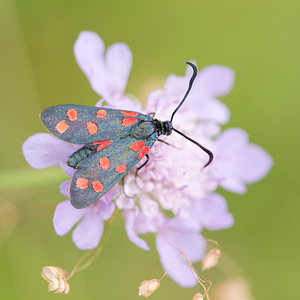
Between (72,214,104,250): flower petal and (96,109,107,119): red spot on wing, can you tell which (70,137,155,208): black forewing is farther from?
(72,214,104,250): flower petal

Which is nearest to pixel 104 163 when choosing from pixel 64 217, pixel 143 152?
pixel 143 152

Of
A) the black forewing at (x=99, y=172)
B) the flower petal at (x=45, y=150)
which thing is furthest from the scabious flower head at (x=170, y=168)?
the black forewing at (x=99, y=172)

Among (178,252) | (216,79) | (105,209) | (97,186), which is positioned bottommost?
(178,252)

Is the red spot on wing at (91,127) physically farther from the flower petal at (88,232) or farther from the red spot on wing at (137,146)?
the flower petal at (88,232)

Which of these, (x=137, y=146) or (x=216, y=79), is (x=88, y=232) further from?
(x=216, y=79)

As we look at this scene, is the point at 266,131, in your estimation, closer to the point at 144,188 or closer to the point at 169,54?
the point at 169,54

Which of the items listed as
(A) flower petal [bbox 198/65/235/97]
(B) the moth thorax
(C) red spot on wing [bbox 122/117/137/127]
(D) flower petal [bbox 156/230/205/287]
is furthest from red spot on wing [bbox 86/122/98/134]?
(A) flower petal [bbox 198/65/235/97]
